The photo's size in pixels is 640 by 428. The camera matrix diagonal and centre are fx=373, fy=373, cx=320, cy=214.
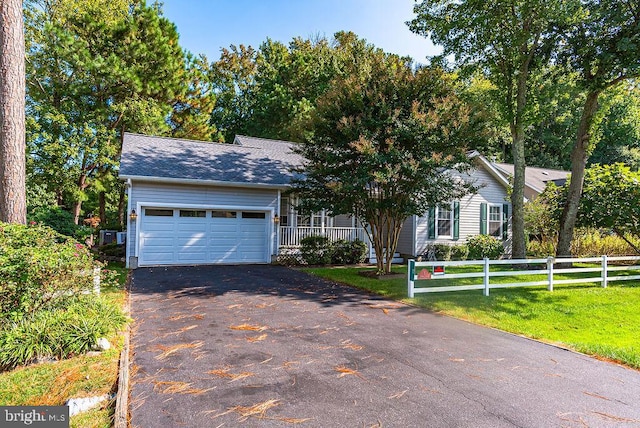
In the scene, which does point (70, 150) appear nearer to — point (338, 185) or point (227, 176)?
point (227, 176)

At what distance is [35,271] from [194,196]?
880cm

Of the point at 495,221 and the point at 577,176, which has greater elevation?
the point at 577,176

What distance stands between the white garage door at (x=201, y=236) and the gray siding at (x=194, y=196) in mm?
312

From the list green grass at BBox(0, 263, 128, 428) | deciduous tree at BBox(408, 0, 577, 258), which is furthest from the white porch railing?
green grass at BBox(0, 263, 128, 428)

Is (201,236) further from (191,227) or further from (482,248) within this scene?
(482,248)

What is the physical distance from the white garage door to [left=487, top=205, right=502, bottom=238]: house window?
1051cm

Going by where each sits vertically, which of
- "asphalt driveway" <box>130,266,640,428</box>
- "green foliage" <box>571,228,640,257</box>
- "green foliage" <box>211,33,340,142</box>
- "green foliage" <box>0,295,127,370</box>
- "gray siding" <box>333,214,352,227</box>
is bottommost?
"asphalt driveway" <box>130,266,640,428</box>

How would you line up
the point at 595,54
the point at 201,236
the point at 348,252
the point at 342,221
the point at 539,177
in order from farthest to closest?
the point at 539,177
the point at 342,221
the point at 348,252
the point at 201,236
the point at 595,54

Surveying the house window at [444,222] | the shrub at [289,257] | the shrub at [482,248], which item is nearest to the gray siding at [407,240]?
the house window at [444,222]

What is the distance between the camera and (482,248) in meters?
16.3

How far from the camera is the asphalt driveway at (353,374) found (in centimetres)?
329

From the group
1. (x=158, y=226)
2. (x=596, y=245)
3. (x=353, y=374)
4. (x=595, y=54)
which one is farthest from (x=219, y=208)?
(x=596, y=245)

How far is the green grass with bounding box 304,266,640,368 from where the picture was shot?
5686 mm

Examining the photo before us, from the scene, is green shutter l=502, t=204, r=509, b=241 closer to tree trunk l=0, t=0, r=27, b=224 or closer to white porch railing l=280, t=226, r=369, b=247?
white porch railing l=280, t=226, r=369, b=247
